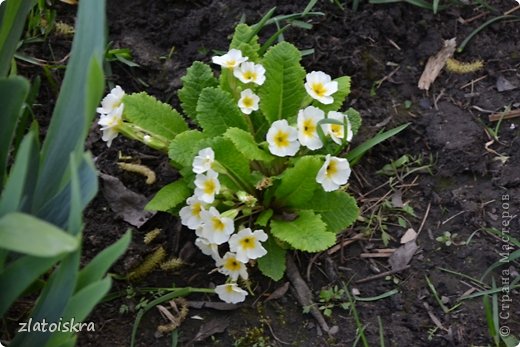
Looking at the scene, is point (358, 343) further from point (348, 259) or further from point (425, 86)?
point (425, 86)

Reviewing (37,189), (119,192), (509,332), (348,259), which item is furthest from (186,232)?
(509,332)

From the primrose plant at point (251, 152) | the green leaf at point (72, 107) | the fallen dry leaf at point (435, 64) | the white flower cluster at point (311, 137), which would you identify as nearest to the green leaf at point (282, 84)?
the primrose plant at point (251, 152)

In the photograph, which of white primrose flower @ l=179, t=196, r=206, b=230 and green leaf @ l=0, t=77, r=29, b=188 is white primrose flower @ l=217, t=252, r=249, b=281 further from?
green leaf @ l=0, t=77, r=29, b=188

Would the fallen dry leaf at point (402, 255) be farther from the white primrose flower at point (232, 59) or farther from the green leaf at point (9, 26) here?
the green leaf at point (9, 26)

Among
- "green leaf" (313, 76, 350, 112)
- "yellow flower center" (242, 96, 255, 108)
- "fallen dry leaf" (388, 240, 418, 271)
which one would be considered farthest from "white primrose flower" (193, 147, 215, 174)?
"fallen dry leaf" (388, 240, 418, 271)

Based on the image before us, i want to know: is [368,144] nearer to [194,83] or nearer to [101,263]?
[194,83]

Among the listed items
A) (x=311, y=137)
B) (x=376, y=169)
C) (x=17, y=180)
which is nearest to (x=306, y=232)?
(x=311, y=137)
